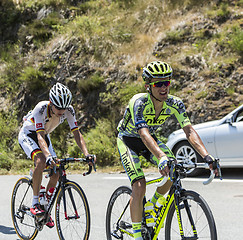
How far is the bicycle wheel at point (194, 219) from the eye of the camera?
3.96 meters

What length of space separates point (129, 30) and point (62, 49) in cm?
309

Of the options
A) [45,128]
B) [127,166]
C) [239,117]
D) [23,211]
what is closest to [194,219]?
[127,166]

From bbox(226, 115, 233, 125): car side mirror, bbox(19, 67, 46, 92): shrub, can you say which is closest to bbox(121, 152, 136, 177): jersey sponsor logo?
bbox(226, 115, 233, 125): car side mirror

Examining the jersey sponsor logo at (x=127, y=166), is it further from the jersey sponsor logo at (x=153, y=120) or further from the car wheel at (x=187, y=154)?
the car wheel at (x=187, y=154)

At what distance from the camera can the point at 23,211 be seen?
6.43 meters

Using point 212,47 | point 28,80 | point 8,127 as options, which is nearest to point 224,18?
point 212,47

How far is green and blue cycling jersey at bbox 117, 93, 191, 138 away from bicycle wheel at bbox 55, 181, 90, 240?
3.43ft

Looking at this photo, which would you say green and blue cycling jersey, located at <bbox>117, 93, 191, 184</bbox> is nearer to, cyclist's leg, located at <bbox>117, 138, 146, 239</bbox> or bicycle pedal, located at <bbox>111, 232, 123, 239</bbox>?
cyclist's leg, located at <bbox>117, 138, 146, 239</bbox>

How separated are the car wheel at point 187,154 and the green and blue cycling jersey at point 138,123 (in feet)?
17.9

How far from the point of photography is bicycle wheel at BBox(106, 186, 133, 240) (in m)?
5.15

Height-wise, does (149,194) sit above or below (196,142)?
below

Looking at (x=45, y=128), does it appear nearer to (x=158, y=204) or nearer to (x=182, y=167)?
(x=158, y=204)

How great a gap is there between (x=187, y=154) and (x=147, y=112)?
6.05 metres

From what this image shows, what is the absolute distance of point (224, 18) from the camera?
17.7 metres
